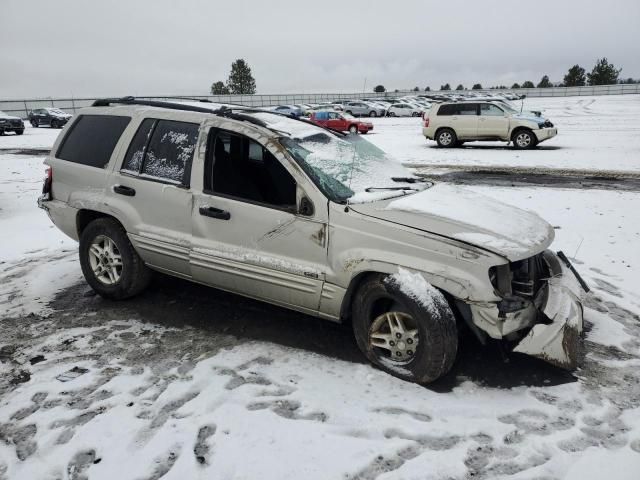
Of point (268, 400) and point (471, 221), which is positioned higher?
point (471, 221)

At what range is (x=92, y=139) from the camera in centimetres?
477

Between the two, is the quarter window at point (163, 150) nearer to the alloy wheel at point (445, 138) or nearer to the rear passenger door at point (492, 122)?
the rear passenger door at point (492, 122)

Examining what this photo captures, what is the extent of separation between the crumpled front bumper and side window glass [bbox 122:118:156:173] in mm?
3368

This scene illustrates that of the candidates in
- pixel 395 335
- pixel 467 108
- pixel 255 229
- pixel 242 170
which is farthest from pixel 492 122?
pixel 395 335

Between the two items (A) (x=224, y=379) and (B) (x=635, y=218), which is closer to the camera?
(A) (x=224, y=379)

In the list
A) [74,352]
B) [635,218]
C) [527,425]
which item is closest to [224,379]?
[74,352]

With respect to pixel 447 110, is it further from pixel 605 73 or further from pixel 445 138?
pixel 605 73

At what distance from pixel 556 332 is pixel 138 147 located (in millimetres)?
3616

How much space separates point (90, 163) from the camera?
4680mm

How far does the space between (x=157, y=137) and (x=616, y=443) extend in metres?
3.96

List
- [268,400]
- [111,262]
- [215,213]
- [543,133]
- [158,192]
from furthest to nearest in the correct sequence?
1. [543,133]
2. [111,262]
3. [158,192]
4. [215,213]
5. [268,400]

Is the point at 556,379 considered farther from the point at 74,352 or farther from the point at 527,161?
the point at 527,161

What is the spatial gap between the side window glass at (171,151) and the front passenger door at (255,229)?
0.22 metres

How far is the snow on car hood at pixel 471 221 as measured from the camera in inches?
124
